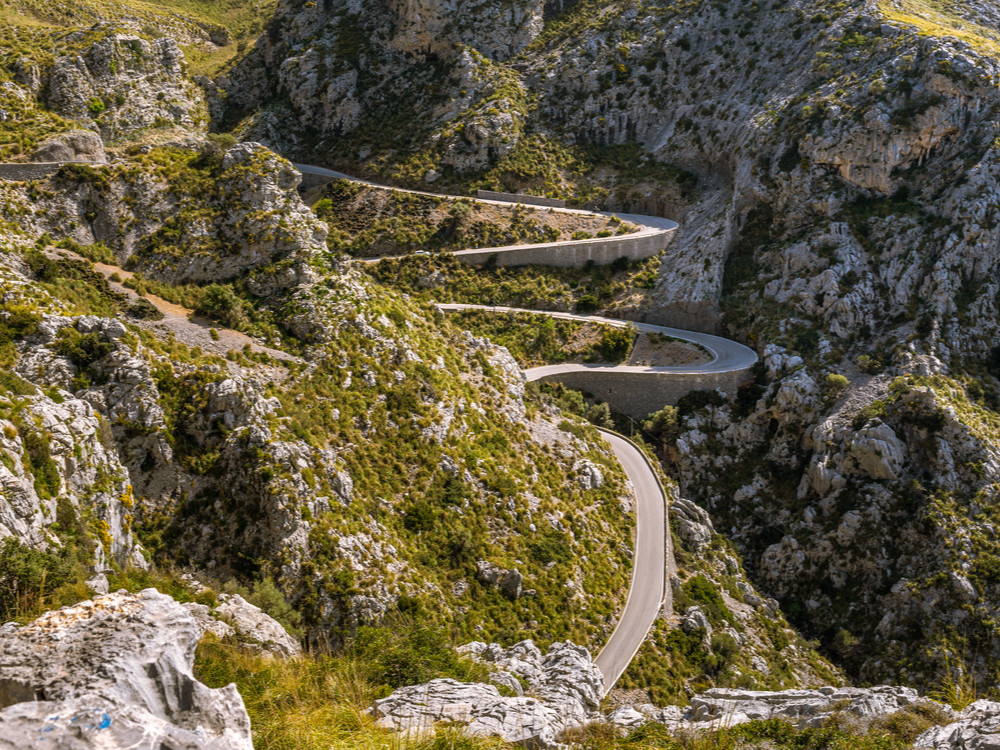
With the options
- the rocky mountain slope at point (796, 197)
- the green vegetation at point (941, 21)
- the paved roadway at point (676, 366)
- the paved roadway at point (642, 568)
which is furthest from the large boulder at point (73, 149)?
the green vegetation at point (941, 21)

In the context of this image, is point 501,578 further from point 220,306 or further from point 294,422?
point 220,306

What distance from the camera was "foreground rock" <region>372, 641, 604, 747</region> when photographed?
13.4m

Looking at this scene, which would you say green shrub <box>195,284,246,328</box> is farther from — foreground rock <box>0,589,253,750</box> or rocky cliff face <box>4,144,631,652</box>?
foreground rock <box>0,589,253,750</box>

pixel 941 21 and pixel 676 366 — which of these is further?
pixel 941 21

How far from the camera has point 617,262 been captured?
71.6 metres

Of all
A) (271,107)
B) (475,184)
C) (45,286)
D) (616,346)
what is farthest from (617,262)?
(45,286)

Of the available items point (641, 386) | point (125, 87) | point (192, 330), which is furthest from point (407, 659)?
point (125, 87)

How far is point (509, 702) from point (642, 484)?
3254 centimetres

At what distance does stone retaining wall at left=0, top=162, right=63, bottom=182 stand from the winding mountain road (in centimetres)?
3580

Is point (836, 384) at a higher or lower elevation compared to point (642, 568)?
higher

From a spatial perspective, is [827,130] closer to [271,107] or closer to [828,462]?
[828,462]

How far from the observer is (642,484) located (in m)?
46.8

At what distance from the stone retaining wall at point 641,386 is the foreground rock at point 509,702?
37.0 metres

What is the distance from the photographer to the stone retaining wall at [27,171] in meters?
32.7
